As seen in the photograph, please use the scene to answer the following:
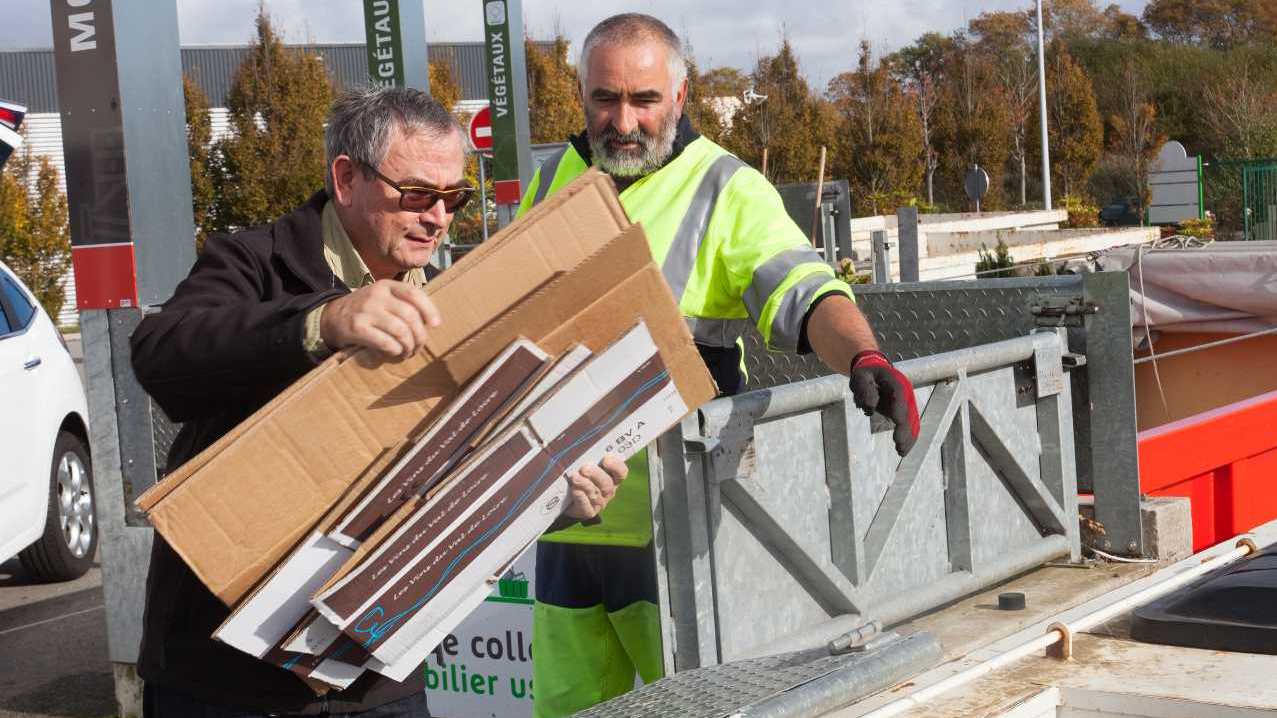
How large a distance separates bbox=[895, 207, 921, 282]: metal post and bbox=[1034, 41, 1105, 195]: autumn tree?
109ft

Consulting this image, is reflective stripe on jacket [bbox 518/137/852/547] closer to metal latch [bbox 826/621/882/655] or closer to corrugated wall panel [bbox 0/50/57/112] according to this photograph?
metal latch [bbox 826/621/882/655]

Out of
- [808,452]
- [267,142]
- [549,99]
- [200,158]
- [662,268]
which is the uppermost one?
[549,99]

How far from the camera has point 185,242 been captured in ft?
18.8

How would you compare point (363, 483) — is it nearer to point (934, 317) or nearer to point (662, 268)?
point (662, 268)

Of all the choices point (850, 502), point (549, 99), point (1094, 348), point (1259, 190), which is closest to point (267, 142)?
point (549, 99)

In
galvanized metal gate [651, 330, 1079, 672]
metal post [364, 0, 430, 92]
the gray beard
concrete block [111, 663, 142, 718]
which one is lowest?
concrete block [111, 663, 142, 718]

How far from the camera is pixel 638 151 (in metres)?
3.32

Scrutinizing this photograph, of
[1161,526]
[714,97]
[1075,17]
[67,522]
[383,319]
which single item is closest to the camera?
[383,319]

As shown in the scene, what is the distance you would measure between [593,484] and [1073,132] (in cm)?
4305

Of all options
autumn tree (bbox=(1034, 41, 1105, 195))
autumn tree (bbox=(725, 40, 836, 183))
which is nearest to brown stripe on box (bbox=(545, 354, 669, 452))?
autumn tree (bbox=(725, 40, 836, 183))

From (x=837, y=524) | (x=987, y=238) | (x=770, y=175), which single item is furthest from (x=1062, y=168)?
(x=837, y=524)

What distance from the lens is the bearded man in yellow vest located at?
3189 mm

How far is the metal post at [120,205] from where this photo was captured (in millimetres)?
5461

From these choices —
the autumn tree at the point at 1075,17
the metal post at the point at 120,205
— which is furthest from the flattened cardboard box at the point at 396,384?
the autumn tree at the point at 1075,17
